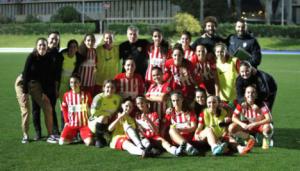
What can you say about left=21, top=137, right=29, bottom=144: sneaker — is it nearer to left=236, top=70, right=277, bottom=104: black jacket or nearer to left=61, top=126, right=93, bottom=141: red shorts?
left=61, top=126, right=93, bottom=141: red shorts

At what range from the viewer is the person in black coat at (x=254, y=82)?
8172 mm

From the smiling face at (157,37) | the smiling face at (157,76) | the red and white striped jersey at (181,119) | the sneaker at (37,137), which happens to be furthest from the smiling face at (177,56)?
the sneaker at (37,137)

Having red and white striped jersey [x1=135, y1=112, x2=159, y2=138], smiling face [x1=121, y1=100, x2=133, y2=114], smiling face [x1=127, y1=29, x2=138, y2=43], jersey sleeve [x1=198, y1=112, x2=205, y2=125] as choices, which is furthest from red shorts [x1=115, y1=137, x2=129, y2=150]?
smiling face [x1=127, y1=29, x2=138, y2=43]

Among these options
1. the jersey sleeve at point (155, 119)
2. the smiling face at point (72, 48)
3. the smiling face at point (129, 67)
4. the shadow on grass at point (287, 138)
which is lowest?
the shadow on grass at point (287, 138)

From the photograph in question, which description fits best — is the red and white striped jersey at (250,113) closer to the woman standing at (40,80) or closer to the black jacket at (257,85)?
the black jacket at (257,85)

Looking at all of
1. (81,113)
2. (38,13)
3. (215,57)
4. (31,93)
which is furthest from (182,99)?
(38,13)

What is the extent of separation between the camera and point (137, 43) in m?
9.05

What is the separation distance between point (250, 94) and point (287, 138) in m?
1.56

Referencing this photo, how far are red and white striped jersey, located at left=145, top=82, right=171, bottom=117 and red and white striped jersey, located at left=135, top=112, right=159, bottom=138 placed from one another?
0.21 metres

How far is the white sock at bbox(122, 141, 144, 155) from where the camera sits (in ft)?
24.8

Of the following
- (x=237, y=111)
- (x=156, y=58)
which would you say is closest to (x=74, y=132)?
(x=156, y=58)

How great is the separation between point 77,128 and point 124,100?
991 mm

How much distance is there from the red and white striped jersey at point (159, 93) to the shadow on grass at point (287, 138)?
1.85 metres

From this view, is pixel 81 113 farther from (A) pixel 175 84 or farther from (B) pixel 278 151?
(B) pixel 278 151
